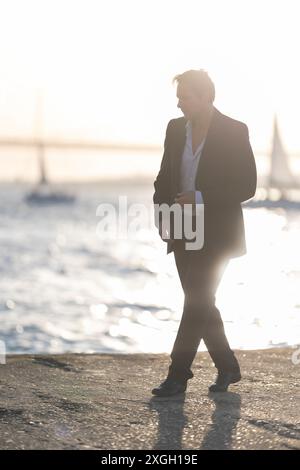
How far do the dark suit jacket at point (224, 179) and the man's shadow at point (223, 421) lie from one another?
651 millimetres

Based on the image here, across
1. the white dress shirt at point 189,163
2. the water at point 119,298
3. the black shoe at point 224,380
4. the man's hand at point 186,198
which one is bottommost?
the water at point 119,298

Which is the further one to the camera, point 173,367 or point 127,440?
point 173,367

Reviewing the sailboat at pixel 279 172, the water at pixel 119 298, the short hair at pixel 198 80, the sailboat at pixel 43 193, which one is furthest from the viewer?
the sailboat at pixel 43 193

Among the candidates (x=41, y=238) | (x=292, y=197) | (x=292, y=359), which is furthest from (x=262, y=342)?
(x=292, y=197)

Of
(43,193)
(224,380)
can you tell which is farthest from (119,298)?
(43,193)

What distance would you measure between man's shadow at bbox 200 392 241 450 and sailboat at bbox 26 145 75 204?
318 feet

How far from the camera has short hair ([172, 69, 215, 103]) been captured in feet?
13.9

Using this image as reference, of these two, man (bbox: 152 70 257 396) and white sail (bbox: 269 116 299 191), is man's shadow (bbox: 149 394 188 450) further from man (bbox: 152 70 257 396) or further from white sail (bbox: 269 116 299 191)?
white sail (bbox: 269 116 299 191)

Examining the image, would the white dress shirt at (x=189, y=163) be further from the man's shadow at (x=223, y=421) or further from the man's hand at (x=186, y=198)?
the man's shadow at (x=223, y=421)

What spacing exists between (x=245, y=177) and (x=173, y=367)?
37.2 inches

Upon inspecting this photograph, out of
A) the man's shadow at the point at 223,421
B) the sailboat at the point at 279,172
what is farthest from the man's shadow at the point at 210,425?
the sailboat at the point at 279,172

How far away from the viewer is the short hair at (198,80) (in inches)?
167

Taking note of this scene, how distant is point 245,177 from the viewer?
428 cm
